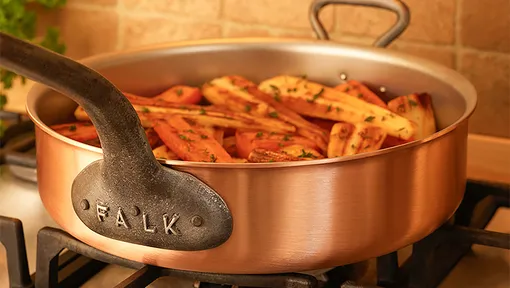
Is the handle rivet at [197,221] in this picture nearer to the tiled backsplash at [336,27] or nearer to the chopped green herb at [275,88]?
the chopped green herb at [275,88]

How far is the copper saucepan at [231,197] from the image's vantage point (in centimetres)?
65

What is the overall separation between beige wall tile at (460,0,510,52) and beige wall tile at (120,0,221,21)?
381mm

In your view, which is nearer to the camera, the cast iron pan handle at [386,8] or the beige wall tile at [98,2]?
the cast iron pan handle at [386,8]

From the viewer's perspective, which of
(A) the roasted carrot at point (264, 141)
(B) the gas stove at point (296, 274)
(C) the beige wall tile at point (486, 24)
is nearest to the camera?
(B) the gas stove at point (296, 274)

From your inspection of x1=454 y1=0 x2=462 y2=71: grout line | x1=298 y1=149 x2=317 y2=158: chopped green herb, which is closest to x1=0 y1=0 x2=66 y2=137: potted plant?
x1=298 y1=149 x2=317 y2=158: chopped green herb

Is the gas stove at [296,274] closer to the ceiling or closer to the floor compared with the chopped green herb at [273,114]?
closer to the floor

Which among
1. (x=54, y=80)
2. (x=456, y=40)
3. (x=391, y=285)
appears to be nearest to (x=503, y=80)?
(x=456, y=40)

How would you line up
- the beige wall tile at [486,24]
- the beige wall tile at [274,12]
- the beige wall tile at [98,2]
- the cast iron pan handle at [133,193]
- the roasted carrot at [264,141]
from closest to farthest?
1. the cast iron pan handle at [133,193]
2. the roasted carrot at [264,141]
3. the beige wall tile at [486,24]
4. the beige wall tile at [274,12]
5. the beige wall tile at [98,2]

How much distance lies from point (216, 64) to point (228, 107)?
0.33 ft

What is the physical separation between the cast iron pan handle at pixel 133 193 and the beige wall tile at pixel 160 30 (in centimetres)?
59

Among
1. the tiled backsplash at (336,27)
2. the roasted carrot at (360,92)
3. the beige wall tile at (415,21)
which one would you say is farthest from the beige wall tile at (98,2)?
the roasted carrot at (360,92)

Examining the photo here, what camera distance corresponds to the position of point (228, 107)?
39.6 inches

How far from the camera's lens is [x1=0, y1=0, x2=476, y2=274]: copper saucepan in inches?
25.6

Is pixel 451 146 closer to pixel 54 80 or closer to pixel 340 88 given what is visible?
pixel 340 88
